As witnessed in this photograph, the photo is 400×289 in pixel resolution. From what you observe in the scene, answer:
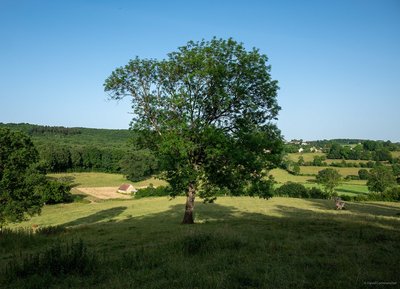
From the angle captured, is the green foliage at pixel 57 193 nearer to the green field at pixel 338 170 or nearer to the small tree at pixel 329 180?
the small tree at pixel 329 180

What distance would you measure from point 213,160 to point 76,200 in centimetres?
6709

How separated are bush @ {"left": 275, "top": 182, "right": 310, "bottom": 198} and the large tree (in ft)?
229

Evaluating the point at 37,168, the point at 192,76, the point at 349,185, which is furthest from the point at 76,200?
the point at 349,185

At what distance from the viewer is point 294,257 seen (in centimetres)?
1087

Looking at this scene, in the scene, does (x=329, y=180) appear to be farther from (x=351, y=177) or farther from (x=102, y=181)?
(x=102, y=181)

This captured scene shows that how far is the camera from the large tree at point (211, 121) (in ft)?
78.6

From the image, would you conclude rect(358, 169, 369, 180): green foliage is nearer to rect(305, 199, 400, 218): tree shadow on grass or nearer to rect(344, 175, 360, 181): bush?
rect(344, 175, 360, 181): bush

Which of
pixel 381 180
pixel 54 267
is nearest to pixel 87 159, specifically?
pixel 381 180

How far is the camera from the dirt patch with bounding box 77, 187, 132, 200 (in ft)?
302

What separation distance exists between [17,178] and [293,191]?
3005 inches

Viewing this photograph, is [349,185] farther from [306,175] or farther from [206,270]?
[206,270]

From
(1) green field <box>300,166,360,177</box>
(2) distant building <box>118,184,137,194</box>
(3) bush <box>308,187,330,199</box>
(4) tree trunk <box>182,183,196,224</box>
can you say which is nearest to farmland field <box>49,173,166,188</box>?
(2) distant building <box>118,184,137,194</box>

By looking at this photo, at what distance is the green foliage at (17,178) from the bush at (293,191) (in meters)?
73.2

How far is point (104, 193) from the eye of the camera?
9831 cm
